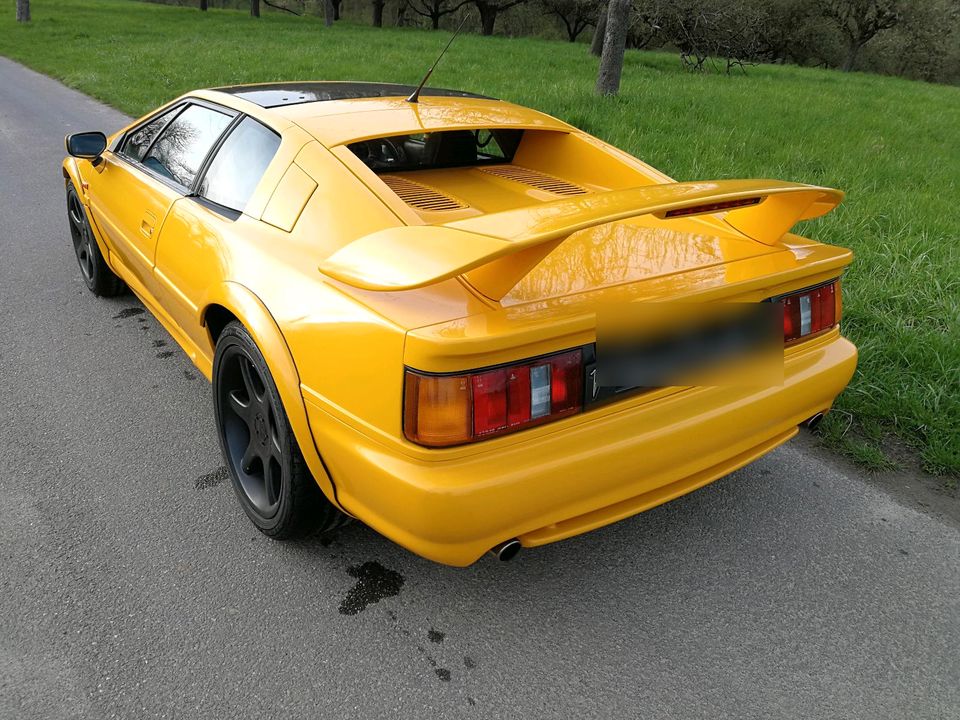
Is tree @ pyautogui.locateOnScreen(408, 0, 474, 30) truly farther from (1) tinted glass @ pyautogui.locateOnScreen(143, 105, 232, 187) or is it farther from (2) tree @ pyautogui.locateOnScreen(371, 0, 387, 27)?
(1) tinted glass @ pyautogui.locateOnScreen(143, 105, 232, 187)

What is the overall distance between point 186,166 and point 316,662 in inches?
83.1

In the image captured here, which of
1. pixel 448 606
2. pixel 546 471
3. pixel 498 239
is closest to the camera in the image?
pixel 498 239

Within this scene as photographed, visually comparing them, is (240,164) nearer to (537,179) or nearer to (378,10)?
(537,179)

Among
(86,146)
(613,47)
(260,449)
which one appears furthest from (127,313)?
(613,47)

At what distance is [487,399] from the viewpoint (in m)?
1.73

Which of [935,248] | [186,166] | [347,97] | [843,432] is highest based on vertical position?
[347,97]

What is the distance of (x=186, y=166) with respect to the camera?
3.04m

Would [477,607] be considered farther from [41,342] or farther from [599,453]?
[41,342]

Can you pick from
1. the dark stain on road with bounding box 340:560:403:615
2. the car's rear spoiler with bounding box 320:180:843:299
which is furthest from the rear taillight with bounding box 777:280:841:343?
the dark stain on road with bounding box 340:560:403:615

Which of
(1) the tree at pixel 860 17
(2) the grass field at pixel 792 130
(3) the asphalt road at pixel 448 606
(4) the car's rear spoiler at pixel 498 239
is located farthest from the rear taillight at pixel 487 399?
(1) the tree at pixel 860 17

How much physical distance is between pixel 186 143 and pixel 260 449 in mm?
1528

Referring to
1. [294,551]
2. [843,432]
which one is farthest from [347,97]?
[843,432]

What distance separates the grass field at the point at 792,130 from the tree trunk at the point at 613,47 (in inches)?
11.0

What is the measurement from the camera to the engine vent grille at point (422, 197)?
7.97 feet
